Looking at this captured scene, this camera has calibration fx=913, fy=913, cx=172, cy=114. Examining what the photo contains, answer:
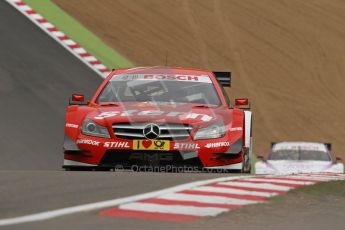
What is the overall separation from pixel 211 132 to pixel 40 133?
631 cm

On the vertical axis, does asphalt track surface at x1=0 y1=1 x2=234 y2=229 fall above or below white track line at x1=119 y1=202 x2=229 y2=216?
above

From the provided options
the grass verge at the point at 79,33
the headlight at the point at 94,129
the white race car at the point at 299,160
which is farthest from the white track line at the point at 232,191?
the grass verge at the point at 79,33

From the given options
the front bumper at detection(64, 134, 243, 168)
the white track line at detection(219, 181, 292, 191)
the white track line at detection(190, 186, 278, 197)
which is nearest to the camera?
the white track line at detection(190, 186, 278, 197)

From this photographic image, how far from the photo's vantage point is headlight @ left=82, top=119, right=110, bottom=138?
10.7 meters

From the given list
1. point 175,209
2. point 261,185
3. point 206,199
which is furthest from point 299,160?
point 175,209

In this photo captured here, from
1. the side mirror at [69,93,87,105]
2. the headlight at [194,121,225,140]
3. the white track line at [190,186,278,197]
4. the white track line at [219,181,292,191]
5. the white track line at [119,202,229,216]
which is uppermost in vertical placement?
the side mirror at [69,93,87,105]

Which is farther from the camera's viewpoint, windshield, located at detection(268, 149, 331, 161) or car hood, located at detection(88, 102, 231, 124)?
windshield, located at detection(268, 149, 331, 161)

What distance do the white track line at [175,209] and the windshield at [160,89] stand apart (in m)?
4.55

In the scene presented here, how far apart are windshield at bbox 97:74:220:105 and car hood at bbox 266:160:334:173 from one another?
18.1 feet

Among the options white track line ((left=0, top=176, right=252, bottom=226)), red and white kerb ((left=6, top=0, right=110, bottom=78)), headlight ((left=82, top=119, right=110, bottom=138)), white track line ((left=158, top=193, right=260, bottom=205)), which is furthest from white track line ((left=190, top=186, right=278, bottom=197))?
red and white kerb ((left=6, top=0, right=110, bottom=78))

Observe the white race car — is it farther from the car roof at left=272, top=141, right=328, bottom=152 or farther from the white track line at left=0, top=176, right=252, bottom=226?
the white track line at left=0, top=176, right=252, bottom=226

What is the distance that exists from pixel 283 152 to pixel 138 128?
319 inches

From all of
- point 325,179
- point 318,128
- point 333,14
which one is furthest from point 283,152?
point 333,14

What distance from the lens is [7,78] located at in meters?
20.2
